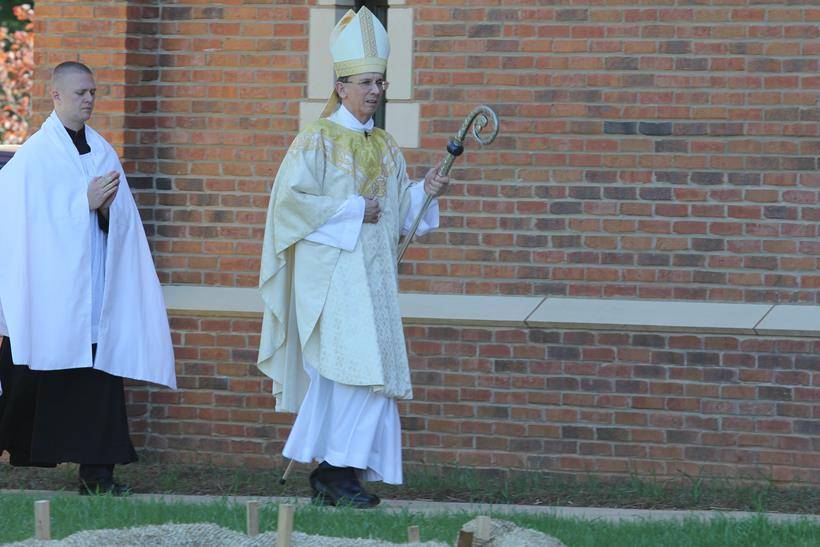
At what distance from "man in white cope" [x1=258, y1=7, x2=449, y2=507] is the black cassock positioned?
0.95 metres

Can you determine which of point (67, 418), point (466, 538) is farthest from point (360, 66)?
point (466, 538)

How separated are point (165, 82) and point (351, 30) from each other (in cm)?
187

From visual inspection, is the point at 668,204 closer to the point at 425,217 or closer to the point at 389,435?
the point at 425,217

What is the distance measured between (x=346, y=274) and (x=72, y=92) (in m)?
1.59

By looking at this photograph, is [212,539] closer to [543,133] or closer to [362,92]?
[362,92]

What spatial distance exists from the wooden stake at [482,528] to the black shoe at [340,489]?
1973 millimetres

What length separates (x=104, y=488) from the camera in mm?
7336

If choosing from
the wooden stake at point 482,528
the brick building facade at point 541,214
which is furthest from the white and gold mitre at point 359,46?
the wooden stake at point 482,528

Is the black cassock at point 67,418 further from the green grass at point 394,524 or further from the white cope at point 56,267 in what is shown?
the green grass at point 394,524

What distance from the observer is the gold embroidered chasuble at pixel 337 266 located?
22.3 ft

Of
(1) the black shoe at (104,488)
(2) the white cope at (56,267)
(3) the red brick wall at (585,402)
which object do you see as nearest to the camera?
(2) the white cope at (56,267)

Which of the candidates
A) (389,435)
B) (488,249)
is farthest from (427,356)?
(389,435)

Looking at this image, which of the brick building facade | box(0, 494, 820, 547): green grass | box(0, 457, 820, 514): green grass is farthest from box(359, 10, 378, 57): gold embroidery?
box(0, 457, 820, 514): green grass

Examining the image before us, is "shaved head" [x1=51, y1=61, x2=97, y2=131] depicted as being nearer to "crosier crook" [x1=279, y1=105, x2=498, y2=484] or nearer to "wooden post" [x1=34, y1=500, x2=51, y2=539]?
"crosier crook" [x1=279, y1=105, x2=498, y2=484]
